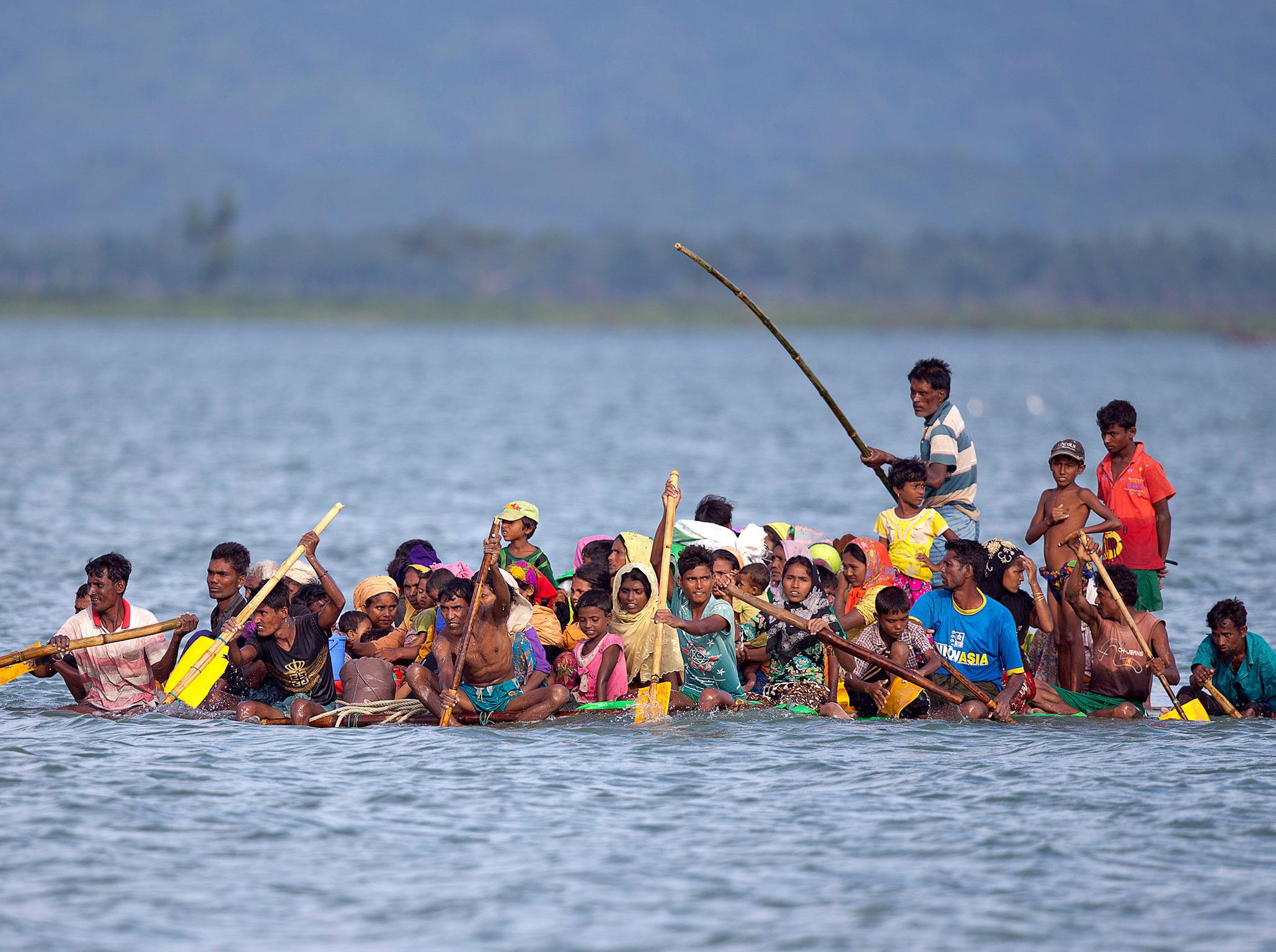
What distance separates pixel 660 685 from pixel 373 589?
2.16m

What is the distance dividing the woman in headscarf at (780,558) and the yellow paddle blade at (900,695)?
982mm

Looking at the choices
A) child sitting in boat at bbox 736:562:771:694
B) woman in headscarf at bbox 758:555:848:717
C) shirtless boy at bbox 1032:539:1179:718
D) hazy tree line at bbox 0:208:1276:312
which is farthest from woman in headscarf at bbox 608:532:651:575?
hazy tree line at bbox 0:208:1276:312

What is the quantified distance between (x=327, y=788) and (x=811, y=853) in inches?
115

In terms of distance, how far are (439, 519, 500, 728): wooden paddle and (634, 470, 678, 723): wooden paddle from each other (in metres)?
1.13

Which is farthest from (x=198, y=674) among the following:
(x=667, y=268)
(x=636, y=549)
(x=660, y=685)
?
(x=667, y=268)

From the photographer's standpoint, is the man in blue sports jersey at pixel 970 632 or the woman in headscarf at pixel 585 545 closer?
the man in blue sports jersey at pixel 970 632

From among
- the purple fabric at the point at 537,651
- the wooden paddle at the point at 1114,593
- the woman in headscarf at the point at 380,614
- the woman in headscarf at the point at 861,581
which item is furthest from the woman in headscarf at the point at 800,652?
the woman in headscarf at the point at 380,614

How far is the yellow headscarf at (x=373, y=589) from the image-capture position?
1194 centimetres

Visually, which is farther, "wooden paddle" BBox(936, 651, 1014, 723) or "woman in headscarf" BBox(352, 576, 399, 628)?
"woman in headscarf" BBox(352, 576, 399, 628)

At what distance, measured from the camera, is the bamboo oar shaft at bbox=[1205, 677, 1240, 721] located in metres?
11.3

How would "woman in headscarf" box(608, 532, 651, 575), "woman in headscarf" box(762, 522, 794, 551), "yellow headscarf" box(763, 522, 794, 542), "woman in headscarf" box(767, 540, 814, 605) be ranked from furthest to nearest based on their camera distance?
"yellow headscarf" box(763, 522, 794, 542)
"woman in headscarf" box(762, 522, 794, 551)
"woman in headscarf" box(608, 532, 651, 575)
"woman in headscarf" box(767, 540, 814, 605)

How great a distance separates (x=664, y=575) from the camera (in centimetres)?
1142

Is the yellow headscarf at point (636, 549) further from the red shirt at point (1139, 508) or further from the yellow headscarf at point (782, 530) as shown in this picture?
the red shirt at point (1139, 508)

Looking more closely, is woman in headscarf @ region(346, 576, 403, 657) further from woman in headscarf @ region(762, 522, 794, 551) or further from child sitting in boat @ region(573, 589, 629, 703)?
woman in headscarf @ region(762, 522, 794, 551)
